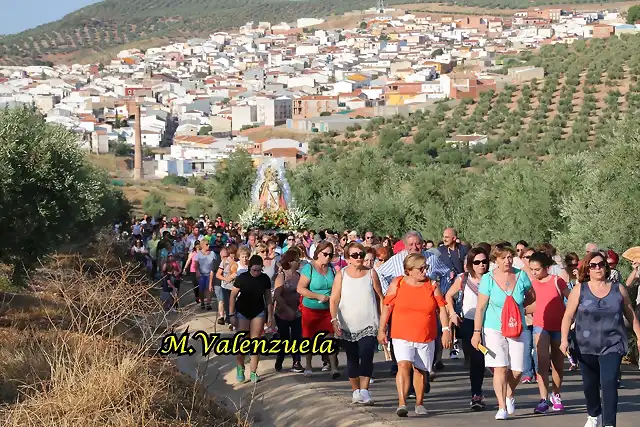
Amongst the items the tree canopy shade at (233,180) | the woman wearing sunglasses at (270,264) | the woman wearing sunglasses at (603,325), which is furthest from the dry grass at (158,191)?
the woman wearing sunglasses at (603,325)

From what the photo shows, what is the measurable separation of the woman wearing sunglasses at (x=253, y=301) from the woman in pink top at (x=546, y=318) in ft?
9.41

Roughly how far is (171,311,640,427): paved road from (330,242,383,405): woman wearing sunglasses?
0.43 metres

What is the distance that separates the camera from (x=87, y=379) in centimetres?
988

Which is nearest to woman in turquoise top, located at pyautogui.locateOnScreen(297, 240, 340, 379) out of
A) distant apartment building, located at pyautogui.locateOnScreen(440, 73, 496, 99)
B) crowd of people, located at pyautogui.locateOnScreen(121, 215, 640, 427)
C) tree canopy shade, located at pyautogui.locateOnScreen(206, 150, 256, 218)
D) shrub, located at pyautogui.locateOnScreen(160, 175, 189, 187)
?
crowd of people, located at pyautogui.locateOnScreen(121, 215, 640, 427)

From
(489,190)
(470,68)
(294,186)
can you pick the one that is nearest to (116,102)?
(470,68)

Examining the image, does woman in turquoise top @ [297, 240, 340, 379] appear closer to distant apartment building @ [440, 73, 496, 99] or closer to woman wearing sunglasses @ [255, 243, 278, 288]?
woman wearing sunglasses @ [255, 243, 278, 288]

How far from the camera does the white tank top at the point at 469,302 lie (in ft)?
37.0

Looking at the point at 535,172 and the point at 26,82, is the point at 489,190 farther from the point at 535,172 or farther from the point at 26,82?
the point at 26,82

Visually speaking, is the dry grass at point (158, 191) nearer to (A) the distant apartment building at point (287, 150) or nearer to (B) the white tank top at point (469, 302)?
(A) the distant apartment building at point (287, 150)

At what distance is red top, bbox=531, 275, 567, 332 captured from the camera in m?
10.9

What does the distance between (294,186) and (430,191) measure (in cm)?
560

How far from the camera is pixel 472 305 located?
37.1 feet

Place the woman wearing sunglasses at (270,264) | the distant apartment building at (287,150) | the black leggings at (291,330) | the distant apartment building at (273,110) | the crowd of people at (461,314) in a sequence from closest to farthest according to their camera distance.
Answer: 1. the crowd of people at (461,314)
2. the black leggings at (291,330)
3. the woman wearing sunglasses at (270,264)
4. the distant apartment building at (287,150)
5. the distant apartment building at (273,110)

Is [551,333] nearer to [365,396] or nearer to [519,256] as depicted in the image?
[365,396]
